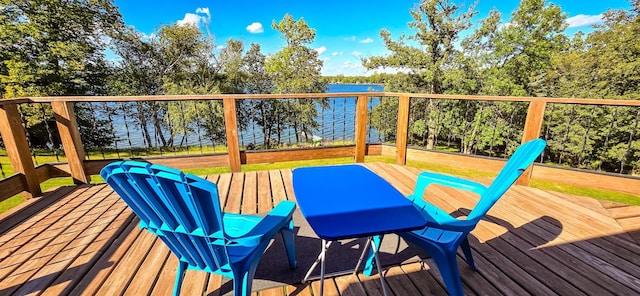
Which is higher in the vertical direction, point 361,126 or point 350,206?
point 361,126

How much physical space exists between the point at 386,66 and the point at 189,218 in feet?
47.9

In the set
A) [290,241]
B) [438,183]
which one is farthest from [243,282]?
[438,183]

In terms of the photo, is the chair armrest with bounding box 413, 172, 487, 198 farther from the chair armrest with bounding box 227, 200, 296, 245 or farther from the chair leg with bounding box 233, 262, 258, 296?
the chair leg with bounding box 233, 262, 258, 296

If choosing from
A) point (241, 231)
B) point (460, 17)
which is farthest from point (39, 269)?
point (460, 17)

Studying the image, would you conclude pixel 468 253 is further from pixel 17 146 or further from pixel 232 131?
pixel 17 146

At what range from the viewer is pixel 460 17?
499 inches

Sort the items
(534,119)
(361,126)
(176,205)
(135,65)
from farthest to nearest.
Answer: (135,65) → (361,126) → (534,119) → (176,205)

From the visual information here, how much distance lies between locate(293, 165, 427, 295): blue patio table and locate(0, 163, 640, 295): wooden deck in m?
0.58

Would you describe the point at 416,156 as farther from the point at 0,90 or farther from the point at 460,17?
the point at 0,90

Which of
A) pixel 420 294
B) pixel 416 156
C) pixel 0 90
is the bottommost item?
pixel 420 294

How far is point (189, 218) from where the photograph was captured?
1.11m

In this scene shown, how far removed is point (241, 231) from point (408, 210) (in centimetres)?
90

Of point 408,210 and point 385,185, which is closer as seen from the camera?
point 408,210

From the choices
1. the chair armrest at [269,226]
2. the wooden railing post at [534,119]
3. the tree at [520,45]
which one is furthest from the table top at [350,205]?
the tree at [520,45]
